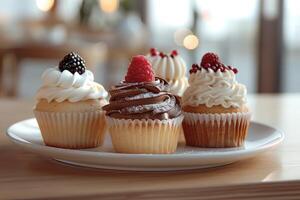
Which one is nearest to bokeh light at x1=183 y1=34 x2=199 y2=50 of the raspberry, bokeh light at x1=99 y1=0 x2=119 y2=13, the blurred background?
the blurred background

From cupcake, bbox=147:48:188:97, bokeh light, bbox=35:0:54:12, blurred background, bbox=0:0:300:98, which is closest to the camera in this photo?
cupcake, bbox=147:48:188:97

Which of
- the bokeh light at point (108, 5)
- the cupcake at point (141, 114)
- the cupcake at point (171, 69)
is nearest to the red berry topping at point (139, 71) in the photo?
the cupcake at point (141, 114)

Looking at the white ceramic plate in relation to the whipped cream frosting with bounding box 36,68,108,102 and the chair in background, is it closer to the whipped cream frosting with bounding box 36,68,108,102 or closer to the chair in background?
the whipped cream frosting with bounding box 36,68,108,102

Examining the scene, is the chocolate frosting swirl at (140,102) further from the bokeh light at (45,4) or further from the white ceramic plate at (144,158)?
the bokeh light at (45,4)

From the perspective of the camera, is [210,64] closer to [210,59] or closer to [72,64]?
[210,59]

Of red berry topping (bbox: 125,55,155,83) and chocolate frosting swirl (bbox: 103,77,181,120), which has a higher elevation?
red berry topping (bbox: 125,55,155,83)

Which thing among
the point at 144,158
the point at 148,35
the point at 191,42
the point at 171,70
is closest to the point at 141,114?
the point at 144,158
